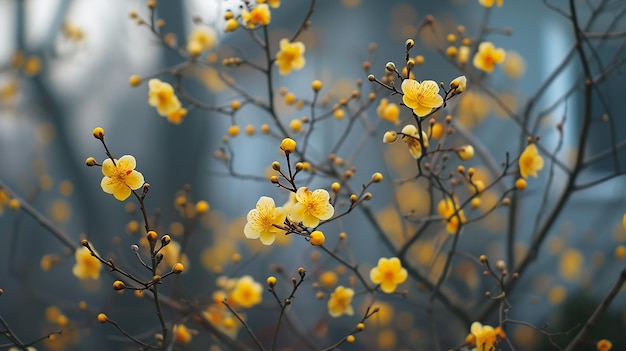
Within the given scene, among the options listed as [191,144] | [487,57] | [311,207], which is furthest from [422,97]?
[191,144]

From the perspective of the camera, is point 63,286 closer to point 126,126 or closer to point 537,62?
point 126,126

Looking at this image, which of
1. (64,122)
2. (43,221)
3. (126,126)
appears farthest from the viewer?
(126,126)

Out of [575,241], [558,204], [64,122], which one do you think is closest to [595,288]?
[575,241]

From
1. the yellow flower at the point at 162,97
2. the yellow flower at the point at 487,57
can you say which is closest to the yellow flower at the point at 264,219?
the yellow flower at the point at 162,97

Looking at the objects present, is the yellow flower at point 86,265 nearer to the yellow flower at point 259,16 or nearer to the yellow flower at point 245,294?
the yellow flower at point 245,294

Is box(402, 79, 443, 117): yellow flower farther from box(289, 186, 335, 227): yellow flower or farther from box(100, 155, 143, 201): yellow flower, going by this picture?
box(100, 155, 143, 201): yellow flower

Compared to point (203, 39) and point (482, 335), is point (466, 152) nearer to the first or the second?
point (482, 335)
